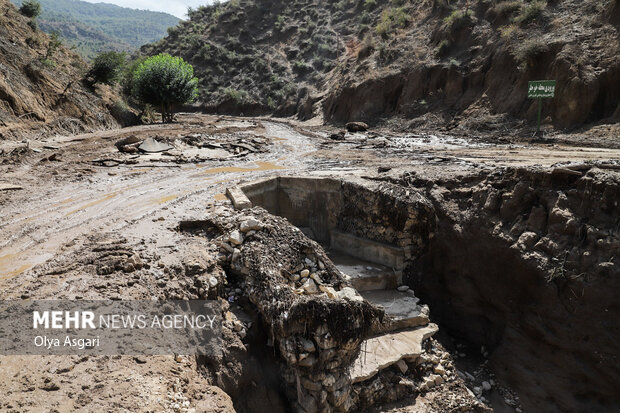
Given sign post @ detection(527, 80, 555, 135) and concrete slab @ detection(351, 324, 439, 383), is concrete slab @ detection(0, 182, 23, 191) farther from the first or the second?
sign post @ detection(527, 80, 555, 135)

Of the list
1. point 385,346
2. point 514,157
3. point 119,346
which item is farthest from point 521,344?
point 119,346

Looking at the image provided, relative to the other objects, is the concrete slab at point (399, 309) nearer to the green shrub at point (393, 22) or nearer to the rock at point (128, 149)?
the rock at point (128, 149)

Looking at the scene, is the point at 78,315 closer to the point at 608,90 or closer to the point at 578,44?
the point at 608,90

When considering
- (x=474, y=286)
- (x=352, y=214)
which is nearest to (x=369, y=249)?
(x=352, y=214)

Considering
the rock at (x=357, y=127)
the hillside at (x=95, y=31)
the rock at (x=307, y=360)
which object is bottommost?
the rock at (x=307, y=360)

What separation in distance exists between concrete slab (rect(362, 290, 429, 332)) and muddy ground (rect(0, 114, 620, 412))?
0.78 metres

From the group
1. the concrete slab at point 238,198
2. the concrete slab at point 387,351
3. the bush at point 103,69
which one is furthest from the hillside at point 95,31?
the concrete slab at point 387,351

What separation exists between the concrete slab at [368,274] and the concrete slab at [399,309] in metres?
0.17

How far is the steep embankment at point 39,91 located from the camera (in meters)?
14.7

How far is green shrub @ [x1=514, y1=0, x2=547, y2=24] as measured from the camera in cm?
1825

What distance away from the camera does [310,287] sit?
6.73 metres

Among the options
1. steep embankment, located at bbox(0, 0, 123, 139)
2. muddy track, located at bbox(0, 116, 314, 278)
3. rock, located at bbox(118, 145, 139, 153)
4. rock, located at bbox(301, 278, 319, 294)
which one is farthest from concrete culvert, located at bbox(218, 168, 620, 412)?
steep embankment, located at bbox(0, 0, 123, 139)

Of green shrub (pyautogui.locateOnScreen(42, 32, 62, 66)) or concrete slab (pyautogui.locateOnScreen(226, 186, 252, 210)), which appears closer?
concrete slab (pyautogui.locateOnScreen(226, 186, 252, 210))

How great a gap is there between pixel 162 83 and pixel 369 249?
19050 mm
